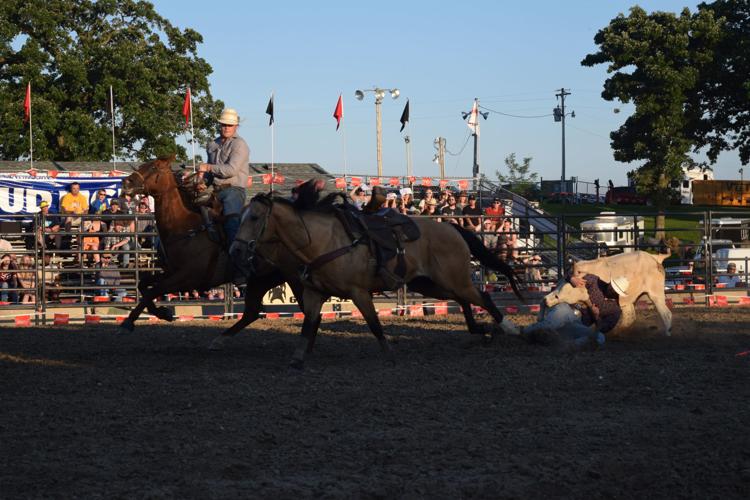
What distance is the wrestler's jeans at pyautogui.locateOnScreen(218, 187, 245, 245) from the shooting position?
11078 mm

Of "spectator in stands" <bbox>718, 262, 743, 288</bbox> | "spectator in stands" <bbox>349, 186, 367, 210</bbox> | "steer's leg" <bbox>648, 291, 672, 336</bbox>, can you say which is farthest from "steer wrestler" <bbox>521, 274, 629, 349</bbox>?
"spectator in stands" <bbox>718, 262, 743, 288</bbox>

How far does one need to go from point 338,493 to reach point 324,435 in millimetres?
1410

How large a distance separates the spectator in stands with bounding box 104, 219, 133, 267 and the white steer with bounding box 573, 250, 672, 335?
839 centimetres

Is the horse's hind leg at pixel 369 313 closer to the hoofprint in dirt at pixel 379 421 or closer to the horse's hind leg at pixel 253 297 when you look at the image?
the hoofprint in dirt at pixel 379 421

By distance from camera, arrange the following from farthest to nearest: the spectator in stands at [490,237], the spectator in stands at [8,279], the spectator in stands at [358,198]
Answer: the spectator in stands at [490,237] < the spectator in stands at [8,279] < the spectator in stands at [358,198]

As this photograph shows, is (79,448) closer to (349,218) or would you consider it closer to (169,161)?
(349,218)

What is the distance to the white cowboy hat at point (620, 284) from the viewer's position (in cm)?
1151

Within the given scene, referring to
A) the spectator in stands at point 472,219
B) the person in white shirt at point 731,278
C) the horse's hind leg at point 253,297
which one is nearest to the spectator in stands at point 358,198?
the spectator in stands at point 472,219

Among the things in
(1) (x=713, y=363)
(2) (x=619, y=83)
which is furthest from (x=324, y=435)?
(2) (x=619, y=83)

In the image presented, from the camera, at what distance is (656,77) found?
3716 cm

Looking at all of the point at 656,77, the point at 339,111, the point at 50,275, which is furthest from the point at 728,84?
the point at 50,275

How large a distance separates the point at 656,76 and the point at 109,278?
85.5 feet

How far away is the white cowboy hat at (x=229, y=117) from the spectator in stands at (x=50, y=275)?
6.28 metres

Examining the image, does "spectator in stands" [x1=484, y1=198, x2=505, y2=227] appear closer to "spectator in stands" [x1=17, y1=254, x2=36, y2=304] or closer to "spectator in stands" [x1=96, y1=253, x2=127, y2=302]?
"spectator in stands" [x1=96, y1=253, x2=127, y2=302]
